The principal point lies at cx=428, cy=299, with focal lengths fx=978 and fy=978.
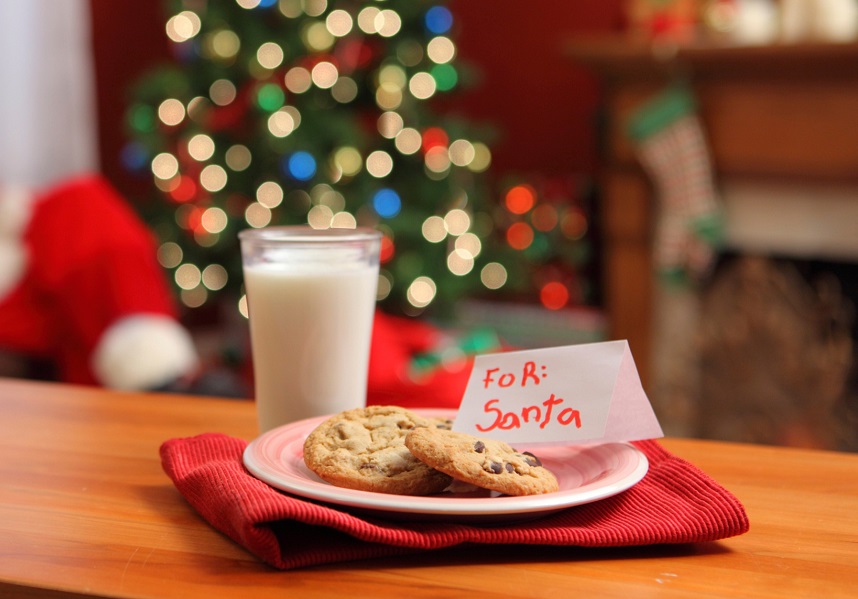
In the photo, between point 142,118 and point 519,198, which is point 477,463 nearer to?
point 142,118

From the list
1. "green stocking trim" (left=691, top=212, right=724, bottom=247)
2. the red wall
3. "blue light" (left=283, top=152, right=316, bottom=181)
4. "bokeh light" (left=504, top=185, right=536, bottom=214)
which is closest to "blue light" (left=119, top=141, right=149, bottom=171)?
the red wall

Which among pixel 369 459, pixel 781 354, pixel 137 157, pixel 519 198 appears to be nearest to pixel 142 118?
pixel 137 157

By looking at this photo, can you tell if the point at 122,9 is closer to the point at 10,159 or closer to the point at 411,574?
the point at 10,159

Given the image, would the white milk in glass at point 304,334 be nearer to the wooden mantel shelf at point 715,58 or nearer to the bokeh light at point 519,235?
the wooden mantel shelf at point 715,58

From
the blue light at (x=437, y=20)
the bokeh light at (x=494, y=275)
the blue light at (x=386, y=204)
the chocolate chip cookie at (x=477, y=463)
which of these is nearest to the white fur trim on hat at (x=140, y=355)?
the blue light at (x=386, y=204)

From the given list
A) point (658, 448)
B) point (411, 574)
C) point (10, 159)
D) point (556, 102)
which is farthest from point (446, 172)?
point (411, 574)

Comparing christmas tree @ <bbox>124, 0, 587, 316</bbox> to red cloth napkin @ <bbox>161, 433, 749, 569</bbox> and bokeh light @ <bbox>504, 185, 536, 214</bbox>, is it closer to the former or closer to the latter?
bokeh light @ <bbox>504, 185, 536, 214</bbox>
